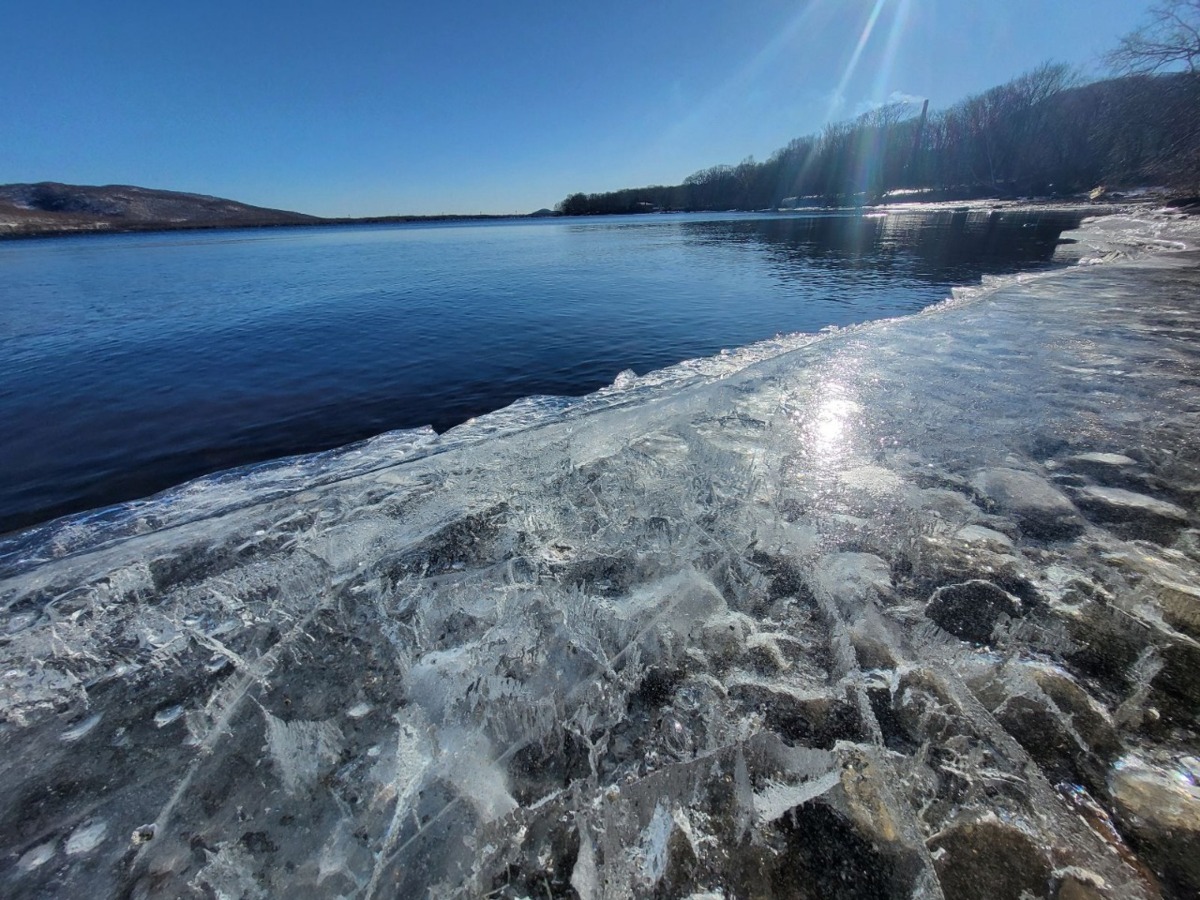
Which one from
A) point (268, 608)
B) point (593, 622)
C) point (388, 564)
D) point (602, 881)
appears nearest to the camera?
point (602, 881)

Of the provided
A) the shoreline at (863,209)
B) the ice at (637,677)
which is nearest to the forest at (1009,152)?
the shoreline at (863,209)

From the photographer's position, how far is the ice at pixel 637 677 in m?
1.66

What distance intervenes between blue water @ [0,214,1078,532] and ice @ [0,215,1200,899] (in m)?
2.50

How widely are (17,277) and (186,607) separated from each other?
129ft

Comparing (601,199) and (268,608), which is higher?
(601,199)

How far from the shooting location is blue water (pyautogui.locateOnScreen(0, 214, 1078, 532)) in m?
6.67

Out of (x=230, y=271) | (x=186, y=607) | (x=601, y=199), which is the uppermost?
(x=601, y=199)

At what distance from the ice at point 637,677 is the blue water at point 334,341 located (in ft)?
8.19

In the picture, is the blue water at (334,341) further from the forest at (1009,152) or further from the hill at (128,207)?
the hill at (128,207)

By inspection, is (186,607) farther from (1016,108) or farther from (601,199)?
(601,199)

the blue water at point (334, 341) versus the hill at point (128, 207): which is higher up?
the hill at point (128, 207)

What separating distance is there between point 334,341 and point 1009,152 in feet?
343

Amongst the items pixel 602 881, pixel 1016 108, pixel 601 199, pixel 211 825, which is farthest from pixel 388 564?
pixel 601 199

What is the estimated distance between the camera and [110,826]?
5.98ft
